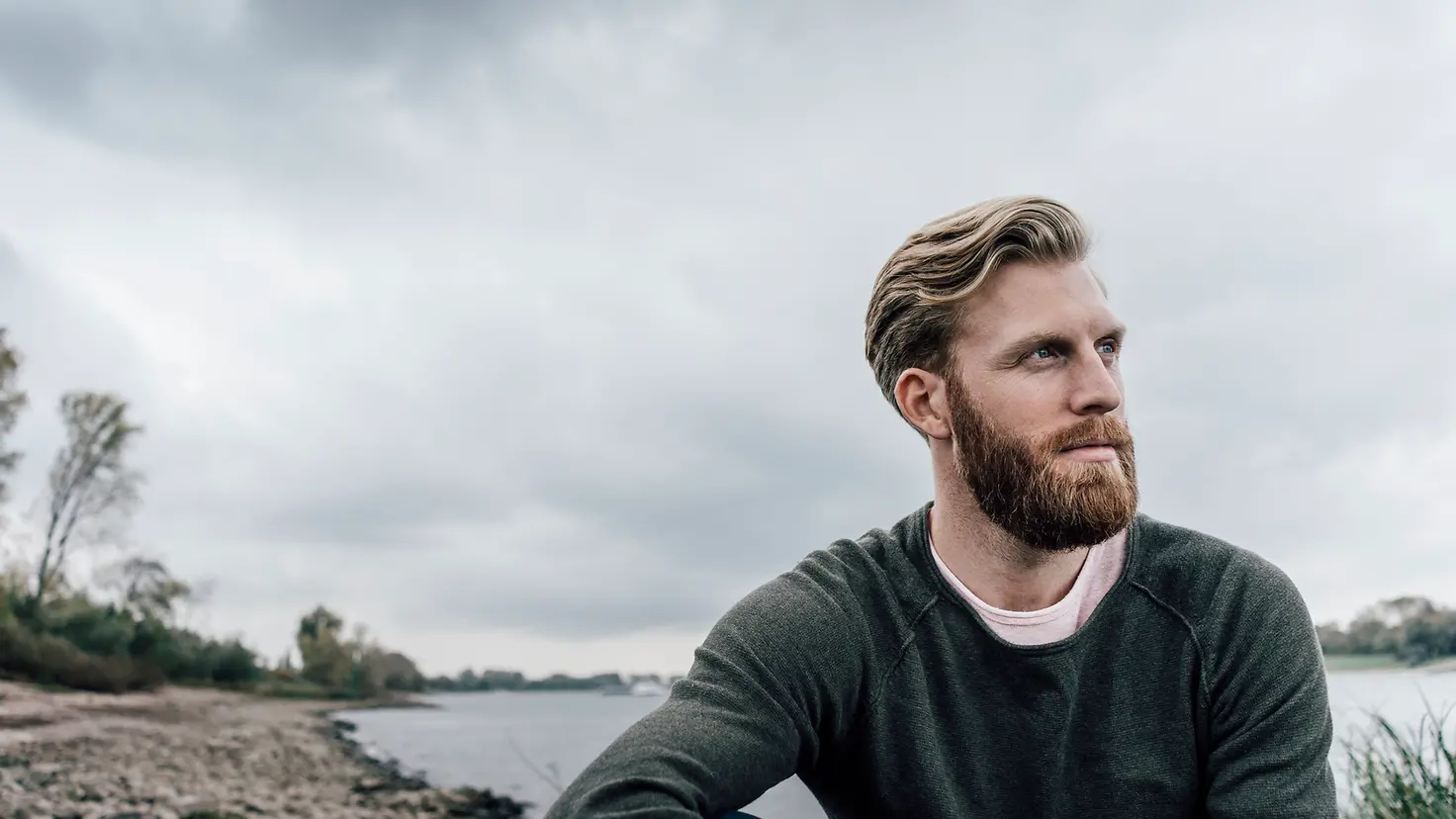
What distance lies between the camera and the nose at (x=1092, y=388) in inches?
73.4

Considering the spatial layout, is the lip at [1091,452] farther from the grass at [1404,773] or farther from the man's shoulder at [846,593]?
the grass at [1404,773]

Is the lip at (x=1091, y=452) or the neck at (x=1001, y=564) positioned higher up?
the lip at (x=1091, y=452)

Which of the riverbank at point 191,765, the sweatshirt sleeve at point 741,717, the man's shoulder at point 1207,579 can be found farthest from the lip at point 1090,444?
the riverbank at point 191,765

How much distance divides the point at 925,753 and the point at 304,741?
8.99 metres

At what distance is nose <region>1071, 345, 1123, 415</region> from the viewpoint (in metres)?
1.86

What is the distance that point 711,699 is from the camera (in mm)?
1709

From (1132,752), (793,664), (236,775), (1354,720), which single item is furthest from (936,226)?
(236,775)

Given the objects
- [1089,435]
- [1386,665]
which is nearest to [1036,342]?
[1089,435]

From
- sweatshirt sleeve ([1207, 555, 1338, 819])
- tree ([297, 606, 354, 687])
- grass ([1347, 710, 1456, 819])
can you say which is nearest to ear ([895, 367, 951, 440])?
sweatshirt sleeve ([1207, 555, 1338, 819])

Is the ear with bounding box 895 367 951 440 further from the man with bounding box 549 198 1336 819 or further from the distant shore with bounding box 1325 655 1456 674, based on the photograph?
the distant shore with bounding box 1325 655 1456 674

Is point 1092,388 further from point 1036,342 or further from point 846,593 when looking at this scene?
point 846,593

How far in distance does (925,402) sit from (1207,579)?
67 centimetres

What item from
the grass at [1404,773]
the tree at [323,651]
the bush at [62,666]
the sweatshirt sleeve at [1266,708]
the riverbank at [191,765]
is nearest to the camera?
the sweatshirt sleeve at [1266,708]

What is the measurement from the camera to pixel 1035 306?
1.99 m
